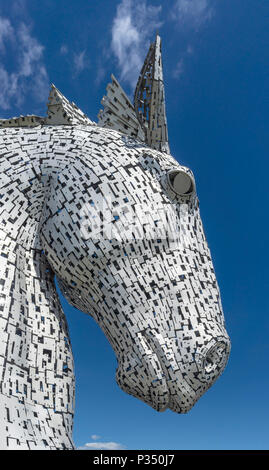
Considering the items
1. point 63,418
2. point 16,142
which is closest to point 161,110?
point 16,142

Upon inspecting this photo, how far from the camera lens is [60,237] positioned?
2.76 metres

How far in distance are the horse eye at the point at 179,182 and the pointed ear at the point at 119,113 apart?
550mm

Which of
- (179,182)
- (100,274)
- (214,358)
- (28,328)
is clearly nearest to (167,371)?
(214,358)

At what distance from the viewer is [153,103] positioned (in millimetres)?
3367

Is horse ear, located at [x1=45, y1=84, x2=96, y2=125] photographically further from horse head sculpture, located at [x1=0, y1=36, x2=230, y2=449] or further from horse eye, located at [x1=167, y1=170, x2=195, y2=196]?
horse eye, located at [x1=167, y1=170, x2=195, y2=196]

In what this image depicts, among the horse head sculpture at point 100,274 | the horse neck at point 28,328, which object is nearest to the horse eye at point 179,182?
the horse head sculpture at point 100,274

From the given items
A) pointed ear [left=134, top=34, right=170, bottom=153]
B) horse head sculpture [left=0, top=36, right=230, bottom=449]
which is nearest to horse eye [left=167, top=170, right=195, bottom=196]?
horse head sculpture [left=0, top=36, right=230, bottom=449]

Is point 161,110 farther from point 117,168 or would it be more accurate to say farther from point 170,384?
point 170,384

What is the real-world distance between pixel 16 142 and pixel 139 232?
99 cm

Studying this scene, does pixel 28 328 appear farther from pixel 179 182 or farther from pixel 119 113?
pixel 119 113

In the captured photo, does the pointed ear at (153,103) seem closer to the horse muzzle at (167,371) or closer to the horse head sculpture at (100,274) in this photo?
the horse head sculpture at (100,274)

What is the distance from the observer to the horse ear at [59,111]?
11.4 ft
